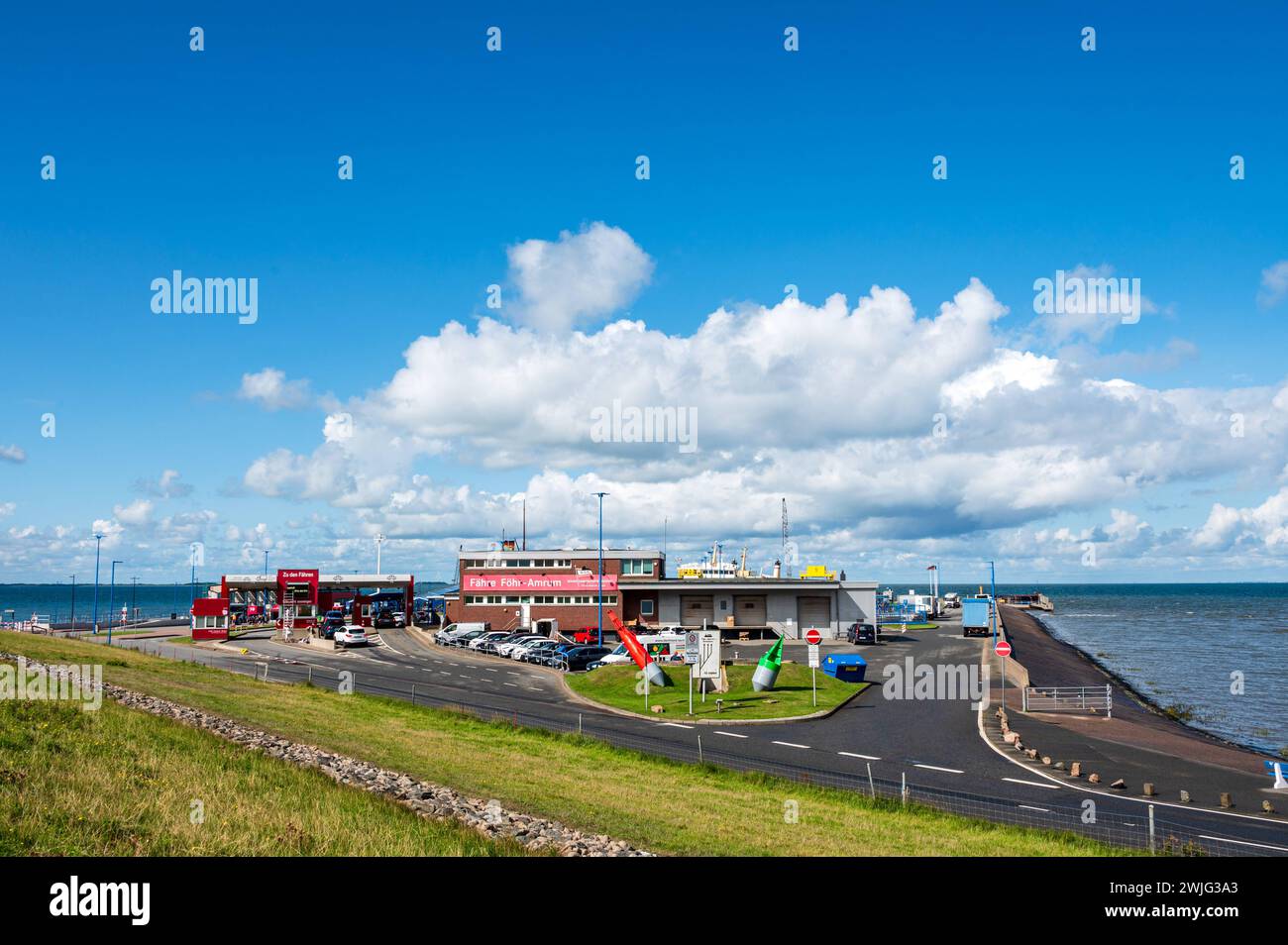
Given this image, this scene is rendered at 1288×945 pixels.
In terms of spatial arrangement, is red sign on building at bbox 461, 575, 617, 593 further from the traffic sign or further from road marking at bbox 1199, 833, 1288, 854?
road marking at bbox 1199, 833, 1288, 854

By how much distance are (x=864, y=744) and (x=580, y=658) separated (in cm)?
2962

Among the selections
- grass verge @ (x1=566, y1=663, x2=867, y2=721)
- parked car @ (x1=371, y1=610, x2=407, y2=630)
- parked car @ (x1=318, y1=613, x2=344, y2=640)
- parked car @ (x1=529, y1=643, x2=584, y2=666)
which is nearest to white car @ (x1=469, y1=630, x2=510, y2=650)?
parked car @ (x1=529, y1=643, x2=584, y2=666)

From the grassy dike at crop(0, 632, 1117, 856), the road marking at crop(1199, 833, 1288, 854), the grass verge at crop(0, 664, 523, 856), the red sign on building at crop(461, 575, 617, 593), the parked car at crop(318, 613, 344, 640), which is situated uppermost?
the grass verge at crop(0, 664, 523, 856)

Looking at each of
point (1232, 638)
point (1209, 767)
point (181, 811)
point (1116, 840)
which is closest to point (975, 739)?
point (1209, 767)

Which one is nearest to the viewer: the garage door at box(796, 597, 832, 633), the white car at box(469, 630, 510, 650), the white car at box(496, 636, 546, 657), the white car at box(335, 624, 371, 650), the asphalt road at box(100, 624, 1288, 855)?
the asphalt road at box(100, 624, 1288, 855)

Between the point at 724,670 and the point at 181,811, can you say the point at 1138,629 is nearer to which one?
the point at 724,670

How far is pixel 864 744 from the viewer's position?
32.8 metres

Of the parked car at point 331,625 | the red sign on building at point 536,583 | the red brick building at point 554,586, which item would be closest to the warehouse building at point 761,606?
the red brick building at point 554,586

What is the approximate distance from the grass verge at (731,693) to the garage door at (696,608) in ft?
90.8

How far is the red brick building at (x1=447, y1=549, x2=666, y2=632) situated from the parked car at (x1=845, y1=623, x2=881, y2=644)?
1765 centimetres

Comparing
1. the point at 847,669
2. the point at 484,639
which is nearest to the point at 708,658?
the point at 847,669

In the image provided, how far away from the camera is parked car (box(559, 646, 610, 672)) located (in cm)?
5916
